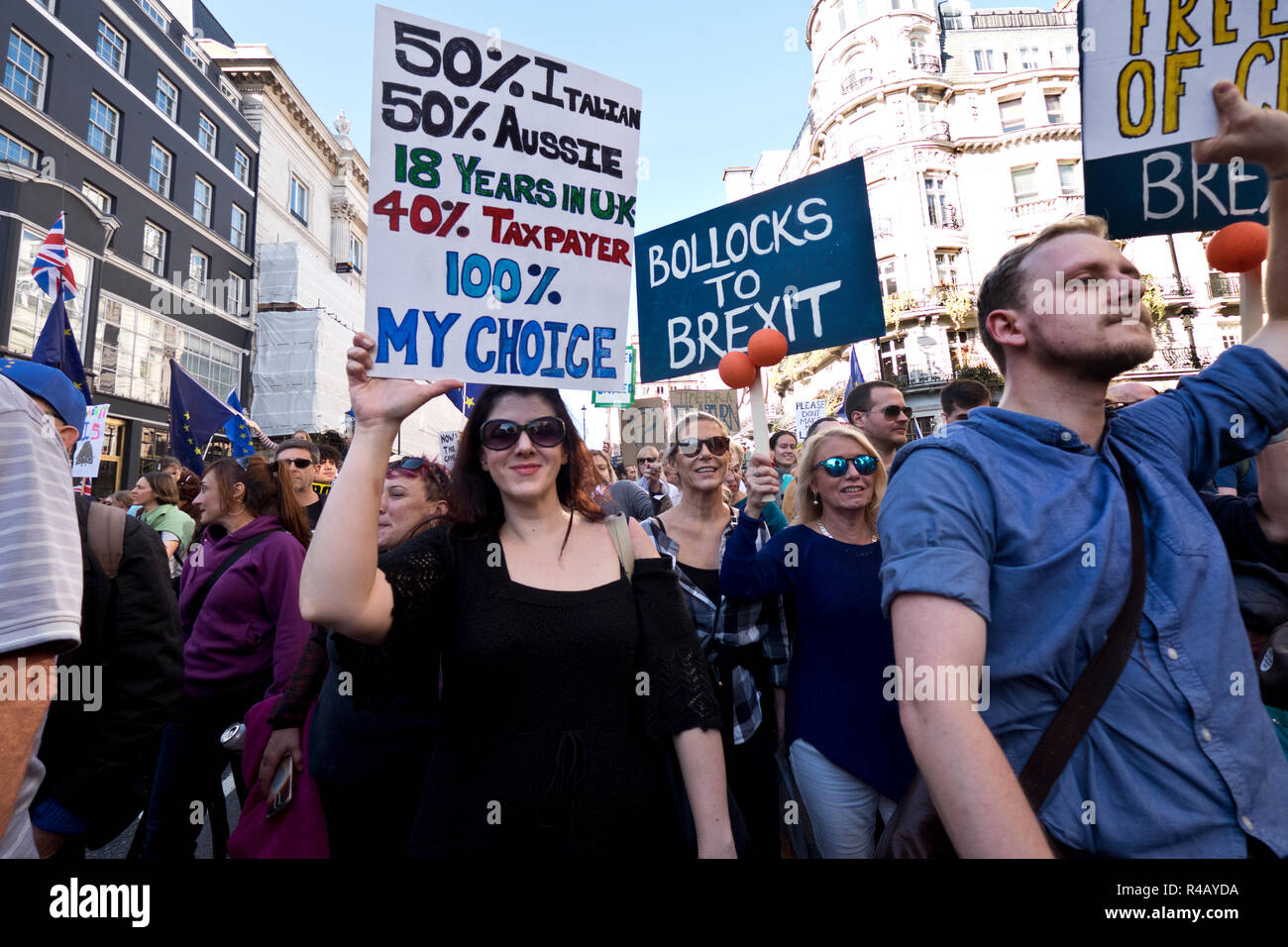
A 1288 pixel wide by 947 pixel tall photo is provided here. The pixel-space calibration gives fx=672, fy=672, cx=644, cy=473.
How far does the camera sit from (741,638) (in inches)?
118

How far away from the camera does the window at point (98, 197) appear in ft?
65.8

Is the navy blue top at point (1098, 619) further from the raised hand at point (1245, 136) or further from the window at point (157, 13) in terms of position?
the window at point (157, 13)

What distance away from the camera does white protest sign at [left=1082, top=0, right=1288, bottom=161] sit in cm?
223

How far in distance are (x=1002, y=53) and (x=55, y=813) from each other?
155 ft

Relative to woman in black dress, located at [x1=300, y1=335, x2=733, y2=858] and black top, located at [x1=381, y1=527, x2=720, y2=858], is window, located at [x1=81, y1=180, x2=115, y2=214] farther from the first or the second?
black top, located at [x1=381, y1=527, x2=720, y2=858]

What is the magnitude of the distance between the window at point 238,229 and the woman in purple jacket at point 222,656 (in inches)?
1159

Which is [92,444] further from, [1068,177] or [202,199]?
[1068,177]

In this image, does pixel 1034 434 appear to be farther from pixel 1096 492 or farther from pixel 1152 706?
pixel 1152 706

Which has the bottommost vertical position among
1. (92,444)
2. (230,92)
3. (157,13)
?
(92,444)

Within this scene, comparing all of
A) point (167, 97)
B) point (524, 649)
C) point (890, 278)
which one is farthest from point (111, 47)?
point (890, 278)

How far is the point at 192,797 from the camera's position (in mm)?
3291

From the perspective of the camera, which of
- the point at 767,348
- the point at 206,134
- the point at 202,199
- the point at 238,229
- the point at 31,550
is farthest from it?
the point at 238,229

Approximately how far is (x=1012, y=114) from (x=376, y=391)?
3997 cm

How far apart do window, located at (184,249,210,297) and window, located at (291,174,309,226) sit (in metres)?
7.75
